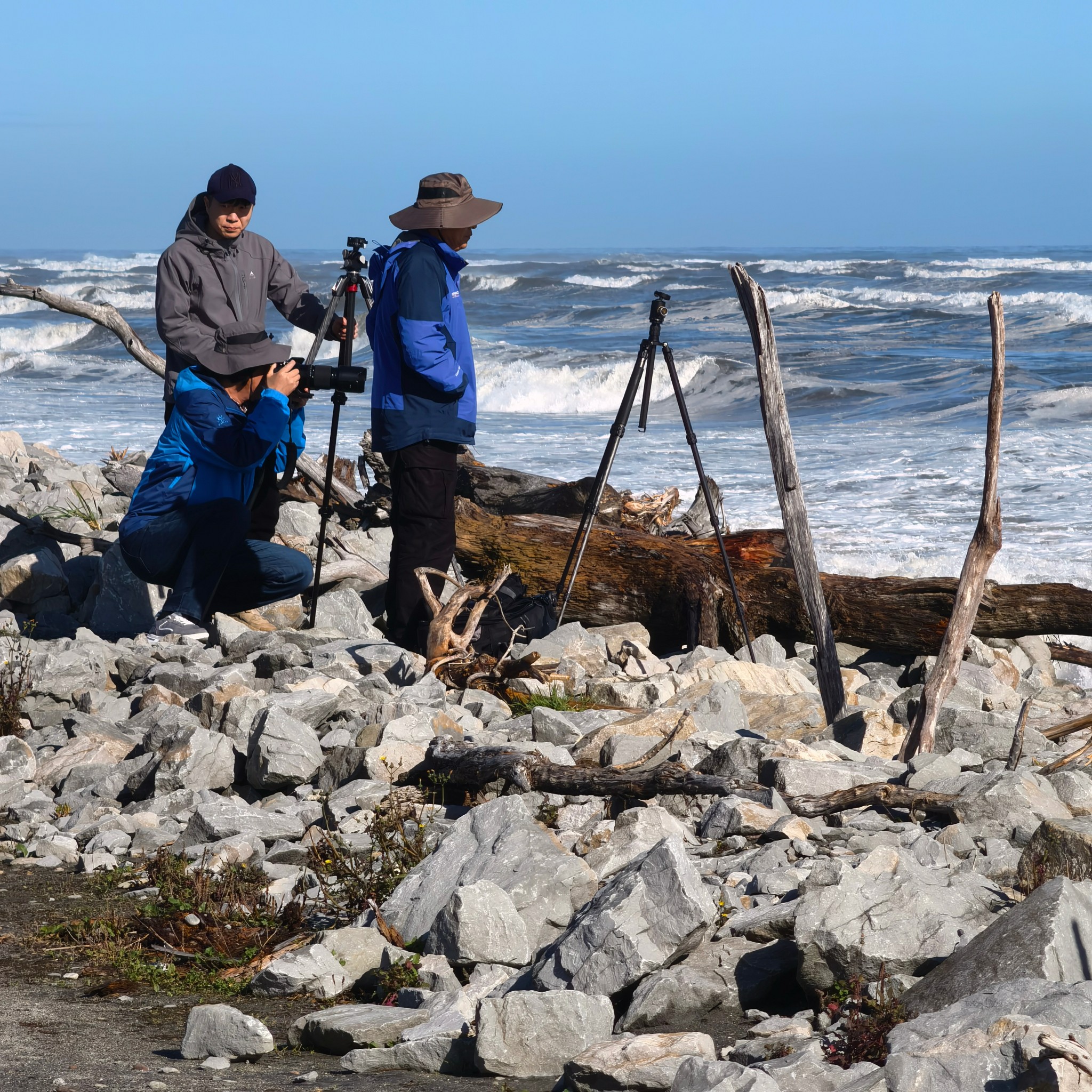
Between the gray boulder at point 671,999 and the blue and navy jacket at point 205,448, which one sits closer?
the gray boulder at point 671,999

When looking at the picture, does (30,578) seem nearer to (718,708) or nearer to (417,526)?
(417,526)

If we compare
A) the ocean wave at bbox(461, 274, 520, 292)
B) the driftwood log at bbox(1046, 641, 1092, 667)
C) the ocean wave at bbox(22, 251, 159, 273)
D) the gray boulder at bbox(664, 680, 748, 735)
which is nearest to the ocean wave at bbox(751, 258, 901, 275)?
the ocean wave at bbox(461, 274, 520, 292)

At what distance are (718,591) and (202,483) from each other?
8.58ft

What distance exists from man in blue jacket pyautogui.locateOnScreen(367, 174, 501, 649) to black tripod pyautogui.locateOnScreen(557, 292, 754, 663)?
0.72 m

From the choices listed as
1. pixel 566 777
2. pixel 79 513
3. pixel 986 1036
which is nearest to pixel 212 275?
pixel 79 513

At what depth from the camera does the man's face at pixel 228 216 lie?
217 inches

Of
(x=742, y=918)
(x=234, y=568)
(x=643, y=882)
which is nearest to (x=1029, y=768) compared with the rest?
(x=742, y=918)

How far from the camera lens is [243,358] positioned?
17.9ft

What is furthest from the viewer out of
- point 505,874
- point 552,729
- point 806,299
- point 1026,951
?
point 806,299

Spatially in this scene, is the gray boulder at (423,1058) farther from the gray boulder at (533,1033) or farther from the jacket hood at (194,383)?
the jacket hood at (194,383)

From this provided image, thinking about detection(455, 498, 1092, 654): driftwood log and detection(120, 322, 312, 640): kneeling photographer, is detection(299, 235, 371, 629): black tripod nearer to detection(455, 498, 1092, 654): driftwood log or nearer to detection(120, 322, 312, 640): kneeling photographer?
detection(120, 322, 312, 640): kneeling photographer

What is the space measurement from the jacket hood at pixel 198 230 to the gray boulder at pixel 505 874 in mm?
3458

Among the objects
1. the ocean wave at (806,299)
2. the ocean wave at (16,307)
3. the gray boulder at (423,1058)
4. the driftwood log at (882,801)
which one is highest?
the ocean wave at (806,299)

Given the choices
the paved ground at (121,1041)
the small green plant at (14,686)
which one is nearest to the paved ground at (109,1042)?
the paved ground at (121,1041)
